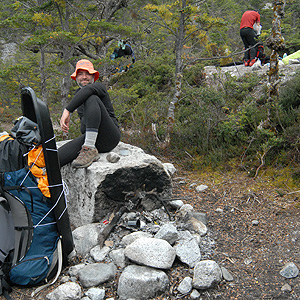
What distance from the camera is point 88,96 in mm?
3195

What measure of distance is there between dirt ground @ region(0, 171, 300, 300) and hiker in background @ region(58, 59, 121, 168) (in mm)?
1239

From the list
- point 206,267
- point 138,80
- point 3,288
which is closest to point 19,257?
point 3,288

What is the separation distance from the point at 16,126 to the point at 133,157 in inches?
55.1

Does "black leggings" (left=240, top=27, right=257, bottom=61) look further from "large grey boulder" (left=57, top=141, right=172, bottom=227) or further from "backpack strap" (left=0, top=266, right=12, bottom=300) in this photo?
"backpack strap" (left=0, top=266, right=12, bottom=300)

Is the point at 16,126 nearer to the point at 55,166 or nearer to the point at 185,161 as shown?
the point at 55,166

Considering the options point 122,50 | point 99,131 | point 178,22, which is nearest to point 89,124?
point 99,131

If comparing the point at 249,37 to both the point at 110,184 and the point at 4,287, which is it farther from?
the point at 4,287

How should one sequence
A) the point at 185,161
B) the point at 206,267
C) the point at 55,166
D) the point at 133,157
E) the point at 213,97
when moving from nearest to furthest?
the point at 206,267
the point at 55,166
the point at 133,157
the point at 185,161
the point at 213,97

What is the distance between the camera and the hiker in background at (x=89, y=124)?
10.5 ft

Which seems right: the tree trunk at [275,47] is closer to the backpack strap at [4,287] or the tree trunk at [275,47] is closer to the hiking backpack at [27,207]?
the hiking backpack at [27,207]

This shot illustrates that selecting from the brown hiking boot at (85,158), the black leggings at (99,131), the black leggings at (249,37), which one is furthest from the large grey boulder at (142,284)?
the black leggings at (249,37)

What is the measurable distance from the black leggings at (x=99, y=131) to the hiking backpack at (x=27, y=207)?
745 millimetres

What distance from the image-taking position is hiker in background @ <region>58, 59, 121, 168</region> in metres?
3.19

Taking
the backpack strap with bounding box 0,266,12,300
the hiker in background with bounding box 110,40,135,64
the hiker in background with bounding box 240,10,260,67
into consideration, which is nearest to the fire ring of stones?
the backpack strap with bounding box 0,266,12,300
